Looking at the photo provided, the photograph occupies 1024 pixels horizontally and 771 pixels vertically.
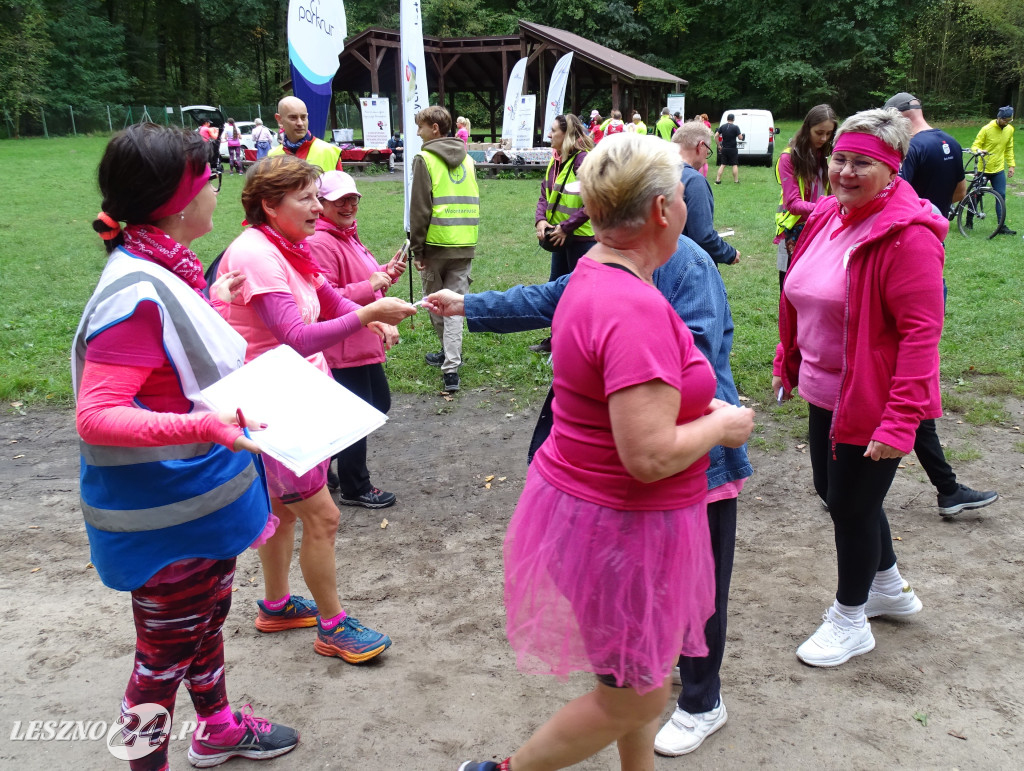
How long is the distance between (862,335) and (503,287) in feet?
23.1

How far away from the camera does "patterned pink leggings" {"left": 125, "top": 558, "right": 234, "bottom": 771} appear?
2.19 meters

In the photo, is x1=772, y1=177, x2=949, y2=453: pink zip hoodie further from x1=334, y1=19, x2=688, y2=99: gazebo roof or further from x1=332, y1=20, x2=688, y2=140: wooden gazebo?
x1=334, y1=19, x2=688, y2=99: gazebo roof

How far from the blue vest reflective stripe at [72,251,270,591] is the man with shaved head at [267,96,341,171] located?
4.50 m

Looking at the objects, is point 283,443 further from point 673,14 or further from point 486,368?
point 673,14

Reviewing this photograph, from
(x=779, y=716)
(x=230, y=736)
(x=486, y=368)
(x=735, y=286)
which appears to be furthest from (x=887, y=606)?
(x=735, y=286)

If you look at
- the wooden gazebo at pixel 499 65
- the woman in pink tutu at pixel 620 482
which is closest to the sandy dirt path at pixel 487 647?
the woman in pink tutu at pixel 620 482

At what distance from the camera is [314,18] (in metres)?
6.77

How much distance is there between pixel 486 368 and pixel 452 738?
4.24 metres

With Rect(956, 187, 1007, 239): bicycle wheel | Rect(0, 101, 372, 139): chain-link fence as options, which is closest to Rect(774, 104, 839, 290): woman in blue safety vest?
Rect(956, 187, 1007, 239): bicycle wheel

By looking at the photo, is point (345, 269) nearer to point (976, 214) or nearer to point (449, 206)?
point (449, 206)

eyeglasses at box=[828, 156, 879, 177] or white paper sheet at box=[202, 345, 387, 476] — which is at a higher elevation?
eyeglasses at box=[828, 156, 879, 177]

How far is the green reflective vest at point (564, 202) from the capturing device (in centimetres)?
662

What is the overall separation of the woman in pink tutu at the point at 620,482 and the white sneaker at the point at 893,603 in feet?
5.28

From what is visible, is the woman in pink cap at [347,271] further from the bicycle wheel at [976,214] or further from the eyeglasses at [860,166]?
the bicycle wheel at [976,214]
